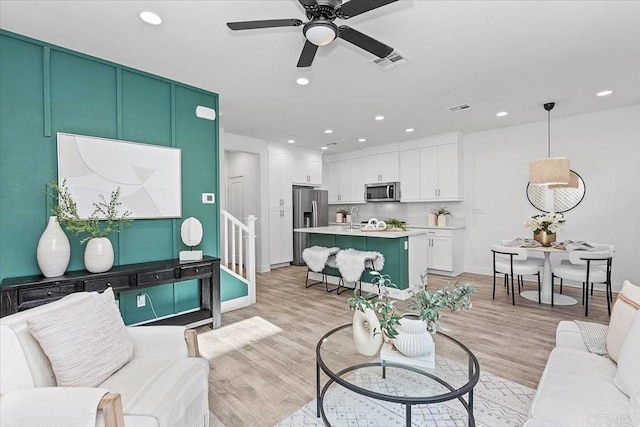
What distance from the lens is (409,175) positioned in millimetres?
6176

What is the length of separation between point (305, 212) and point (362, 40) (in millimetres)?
5064

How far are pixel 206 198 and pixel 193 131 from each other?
2.57 feet

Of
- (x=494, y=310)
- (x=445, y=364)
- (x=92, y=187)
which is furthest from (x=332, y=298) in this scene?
(x=92, y=187)

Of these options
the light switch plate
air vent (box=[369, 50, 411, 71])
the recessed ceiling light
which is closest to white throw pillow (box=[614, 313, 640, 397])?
air vent (box=[369, 50, 411, 71])

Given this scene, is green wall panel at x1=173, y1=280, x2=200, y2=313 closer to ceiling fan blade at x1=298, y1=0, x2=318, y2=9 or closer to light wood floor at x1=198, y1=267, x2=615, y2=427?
light wood floor at x1=198, y1=267, x2=615, y2=427

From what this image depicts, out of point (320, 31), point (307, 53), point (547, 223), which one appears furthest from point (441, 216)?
point (320, 31)

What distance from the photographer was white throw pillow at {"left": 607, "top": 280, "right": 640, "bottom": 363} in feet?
4.99

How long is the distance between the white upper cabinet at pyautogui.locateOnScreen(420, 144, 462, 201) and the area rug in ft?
13.4

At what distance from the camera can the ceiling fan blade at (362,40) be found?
1.87m

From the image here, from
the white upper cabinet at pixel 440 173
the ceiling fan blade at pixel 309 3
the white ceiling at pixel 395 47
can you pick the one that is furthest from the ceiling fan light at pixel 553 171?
the ceiling fan blade at pixel 309 3

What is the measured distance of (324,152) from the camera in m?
7.51

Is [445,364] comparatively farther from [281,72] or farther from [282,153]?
[282,153]

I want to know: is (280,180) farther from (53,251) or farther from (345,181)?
(53,251)

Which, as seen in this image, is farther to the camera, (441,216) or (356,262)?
(441,216)
